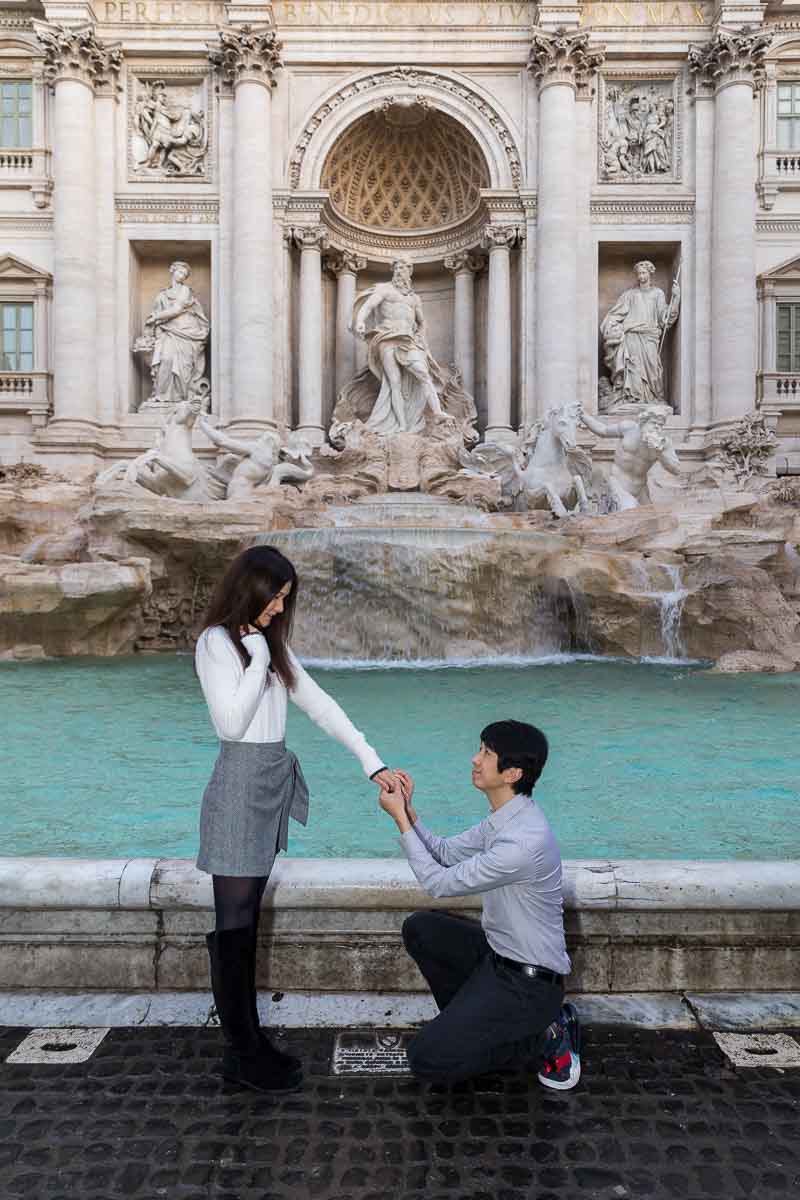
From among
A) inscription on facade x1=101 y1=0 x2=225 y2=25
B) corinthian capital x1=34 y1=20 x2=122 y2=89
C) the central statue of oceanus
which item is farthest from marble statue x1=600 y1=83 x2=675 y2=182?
corinthian capital x1=34 y1=20 x2=122 y2=89

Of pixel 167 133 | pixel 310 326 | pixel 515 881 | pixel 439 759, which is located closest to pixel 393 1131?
pixel 515 881

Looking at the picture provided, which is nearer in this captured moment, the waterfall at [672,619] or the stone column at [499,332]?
the waterfall at [672,619]

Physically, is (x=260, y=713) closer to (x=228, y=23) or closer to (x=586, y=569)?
(x=586, y=569)

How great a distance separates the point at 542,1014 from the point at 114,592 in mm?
8302

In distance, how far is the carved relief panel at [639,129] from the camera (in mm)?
17891

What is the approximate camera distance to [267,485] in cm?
1362

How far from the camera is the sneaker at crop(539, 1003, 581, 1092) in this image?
203 cm

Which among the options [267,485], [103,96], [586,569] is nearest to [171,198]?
[103,96]

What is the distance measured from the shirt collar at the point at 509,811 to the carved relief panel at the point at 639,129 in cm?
1878

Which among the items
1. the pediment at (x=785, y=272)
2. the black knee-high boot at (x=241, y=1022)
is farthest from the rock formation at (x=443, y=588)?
the pediment at (x=785, y=272)

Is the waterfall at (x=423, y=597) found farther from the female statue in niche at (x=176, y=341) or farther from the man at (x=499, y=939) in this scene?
the female statue in niche at (x=176, y=341)

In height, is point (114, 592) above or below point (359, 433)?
below

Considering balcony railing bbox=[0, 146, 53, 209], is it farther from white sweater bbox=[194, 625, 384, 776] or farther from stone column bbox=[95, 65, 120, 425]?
white sweater bbox=[194, 625, 384, 776]

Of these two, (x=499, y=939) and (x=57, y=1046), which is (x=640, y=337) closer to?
(x=499, y=939)
